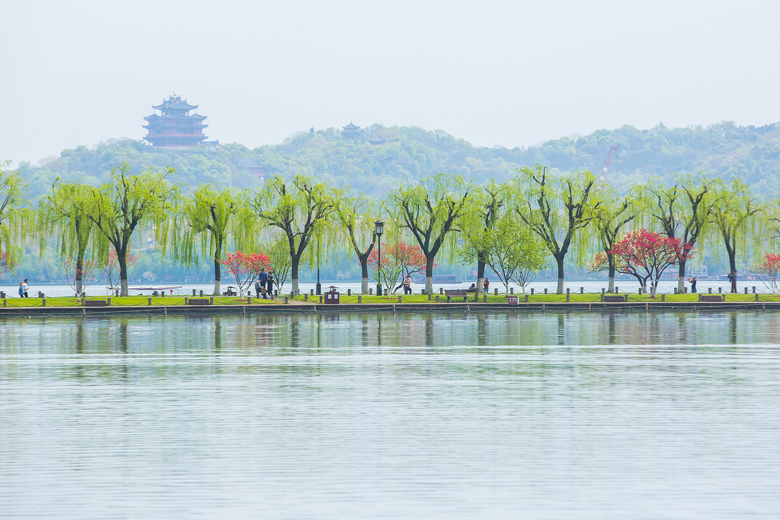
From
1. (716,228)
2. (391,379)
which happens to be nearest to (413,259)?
(716,228)

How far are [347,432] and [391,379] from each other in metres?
6.10

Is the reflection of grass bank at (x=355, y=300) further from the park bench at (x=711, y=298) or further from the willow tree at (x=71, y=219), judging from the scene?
the willow tree at (x=71, y=219)

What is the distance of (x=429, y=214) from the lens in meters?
60.7

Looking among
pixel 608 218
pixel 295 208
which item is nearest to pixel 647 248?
pixel 608 218

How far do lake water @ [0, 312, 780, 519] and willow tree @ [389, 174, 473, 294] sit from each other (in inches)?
1251

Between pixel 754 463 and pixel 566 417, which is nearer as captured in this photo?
pixel 754 463

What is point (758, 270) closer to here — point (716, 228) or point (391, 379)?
point (716, 228)

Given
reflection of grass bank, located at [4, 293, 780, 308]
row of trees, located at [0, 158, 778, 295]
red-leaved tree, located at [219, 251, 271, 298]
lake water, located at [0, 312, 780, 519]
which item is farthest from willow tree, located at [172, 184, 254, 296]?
lake water, located at [0, 312, 780, 519]

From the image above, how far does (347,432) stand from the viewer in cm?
1389

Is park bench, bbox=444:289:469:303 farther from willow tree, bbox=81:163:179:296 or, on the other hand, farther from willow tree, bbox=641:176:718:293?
willow tree, bbox=81:163:179:296

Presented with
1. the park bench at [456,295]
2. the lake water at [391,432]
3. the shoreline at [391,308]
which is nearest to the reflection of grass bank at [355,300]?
the park bench at [456,295]

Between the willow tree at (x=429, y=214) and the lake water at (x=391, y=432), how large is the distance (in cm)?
3179

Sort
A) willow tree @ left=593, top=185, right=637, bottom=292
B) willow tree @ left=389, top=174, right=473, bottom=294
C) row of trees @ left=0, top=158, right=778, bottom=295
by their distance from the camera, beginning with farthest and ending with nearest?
1. willow tree @ left=593, top=185, right=637, bottom=292
2. willow tree @ left=389, top=174, right=473, bottom=294
3. row of trees @ left=0, top=158, right=778, bottom=295

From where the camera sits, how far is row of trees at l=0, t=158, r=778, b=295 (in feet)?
179
